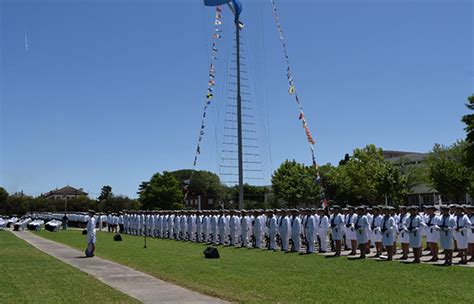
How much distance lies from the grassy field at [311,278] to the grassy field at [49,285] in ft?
6.01

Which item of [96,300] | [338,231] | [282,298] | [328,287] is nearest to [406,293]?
[328,287]

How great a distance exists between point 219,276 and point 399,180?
142 ft

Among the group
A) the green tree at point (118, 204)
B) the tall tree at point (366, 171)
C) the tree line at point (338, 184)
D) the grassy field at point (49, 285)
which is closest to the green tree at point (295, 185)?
the tree line at point (338, 184)

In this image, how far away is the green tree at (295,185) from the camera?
222 feet

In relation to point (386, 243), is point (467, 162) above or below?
above

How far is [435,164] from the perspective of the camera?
49.5m

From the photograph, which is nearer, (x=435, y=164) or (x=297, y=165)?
(x=435, y=164)

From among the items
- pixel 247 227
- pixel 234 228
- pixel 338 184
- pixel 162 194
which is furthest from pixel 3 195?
pixel 247 227

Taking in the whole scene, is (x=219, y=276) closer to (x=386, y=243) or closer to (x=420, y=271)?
(x=420, y=271)

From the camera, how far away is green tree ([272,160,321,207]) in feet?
222

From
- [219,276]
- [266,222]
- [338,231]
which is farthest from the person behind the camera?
[266,222]

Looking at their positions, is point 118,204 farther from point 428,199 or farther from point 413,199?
point 428,199

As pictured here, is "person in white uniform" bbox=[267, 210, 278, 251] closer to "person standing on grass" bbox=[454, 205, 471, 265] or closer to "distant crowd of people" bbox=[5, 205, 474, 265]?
"distant crowd of people" bbox=[5, 205, 474, 265]

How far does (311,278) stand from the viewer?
12.1 meters
